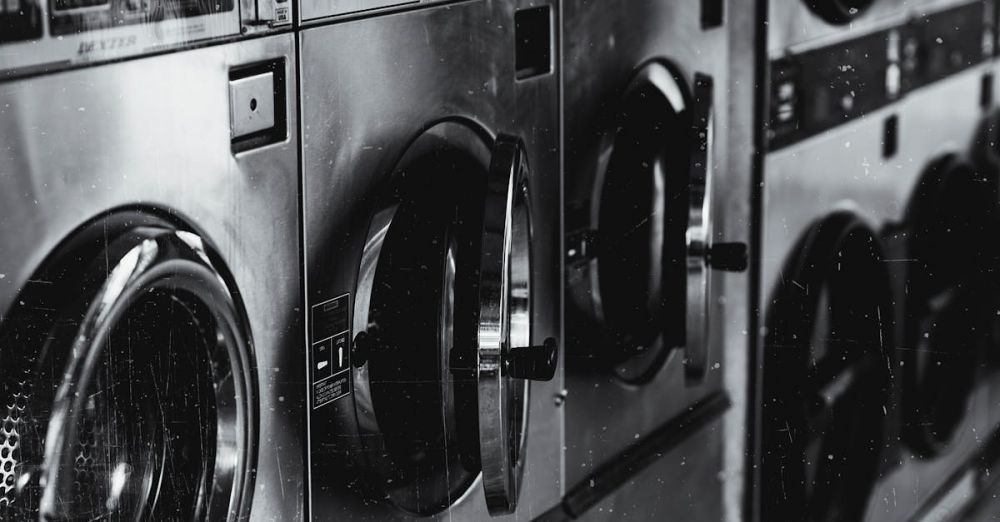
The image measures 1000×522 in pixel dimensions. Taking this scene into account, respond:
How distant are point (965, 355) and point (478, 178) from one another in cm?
100

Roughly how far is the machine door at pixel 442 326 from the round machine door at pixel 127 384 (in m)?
0.14

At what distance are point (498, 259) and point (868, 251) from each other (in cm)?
78

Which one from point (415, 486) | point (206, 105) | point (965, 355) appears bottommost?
point (965, 355)

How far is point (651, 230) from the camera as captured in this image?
1.29 m

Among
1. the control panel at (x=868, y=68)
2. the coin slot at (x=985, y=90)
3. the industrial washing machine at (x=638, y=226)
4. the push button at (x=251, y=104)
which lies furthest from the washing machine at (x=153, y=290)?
the coin slot at (x=985, y=90)

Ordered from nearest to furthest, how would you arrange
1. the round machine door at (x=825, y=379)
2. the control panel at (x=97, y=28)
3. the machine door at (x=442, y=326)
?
the control panel at (x=97, y=28) → the machine door at (x=442, y=326) → the round machine door at (x=825, y=379)

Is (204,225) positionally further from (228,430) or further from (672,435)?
(672,435)

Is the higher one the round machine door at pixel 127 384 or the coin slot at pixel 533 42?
the coin slot at pixel 533 42

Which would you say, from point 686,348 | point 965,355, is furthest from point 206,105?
point 965,355

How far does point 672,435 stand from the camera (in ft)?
4.66

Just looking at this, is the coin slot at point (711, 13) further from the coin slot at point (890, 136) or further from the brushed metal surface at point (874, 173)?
the coin slot at point (890, 136)

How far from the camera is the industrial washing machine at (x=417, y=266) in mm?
905

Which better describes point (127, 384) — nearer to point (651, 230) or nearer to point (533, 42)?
point (533, 42)

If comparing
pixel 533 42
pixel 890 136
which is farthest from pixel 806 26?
pixel 533 42
